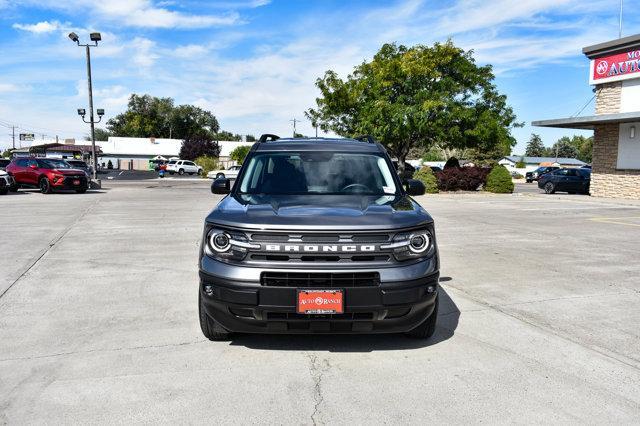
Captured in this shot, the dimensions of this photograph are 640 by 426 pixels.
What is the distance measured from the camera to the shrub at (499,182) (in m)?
27.7

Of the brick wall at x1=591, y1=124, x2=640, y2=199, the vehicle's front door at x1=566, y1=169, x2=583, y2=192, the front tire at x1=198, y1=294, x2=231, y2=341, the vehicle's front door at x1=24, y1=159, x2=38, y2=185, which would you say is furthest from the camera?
the vehicle's front door at x1=566, y1=169, x2=583, y2=192

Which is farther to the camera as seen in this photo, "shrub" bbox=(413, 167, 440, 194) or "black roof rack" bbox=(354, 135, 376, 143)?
"shrub" bbox=(413, 167, 440, 194)

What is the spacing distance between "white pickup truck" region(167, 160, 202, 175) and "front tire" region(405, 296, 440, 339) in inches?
2250

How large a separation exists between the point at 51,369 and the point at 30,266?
4245 mm

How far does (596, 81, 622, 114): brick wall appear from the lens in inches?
960

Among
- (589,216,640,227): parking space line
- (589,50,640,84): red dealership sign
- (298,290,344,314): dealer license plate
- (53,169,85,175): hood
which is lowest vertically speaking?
(589,216,640,227): parking space line

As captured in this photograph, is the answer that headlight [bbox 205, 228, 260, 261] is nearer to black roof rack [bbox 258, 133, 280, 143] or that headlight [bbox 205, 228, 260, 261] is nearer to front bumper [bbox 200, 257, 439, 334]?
front bumper [bbox 200, 257, 439, 334]

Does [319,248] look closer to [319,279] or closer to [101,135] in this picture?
[319,279]

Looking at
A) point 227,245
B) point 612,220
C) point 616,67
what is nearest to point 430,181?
point 616,67

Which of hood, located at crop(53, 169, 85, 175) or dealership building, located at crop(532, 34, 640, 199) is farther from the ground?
dealership building, located at crop(532, 34, 640, 199)

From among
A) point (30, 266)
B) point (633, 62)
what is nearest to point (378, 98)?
point (633, 62)

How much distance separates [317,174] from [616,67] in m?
24.2

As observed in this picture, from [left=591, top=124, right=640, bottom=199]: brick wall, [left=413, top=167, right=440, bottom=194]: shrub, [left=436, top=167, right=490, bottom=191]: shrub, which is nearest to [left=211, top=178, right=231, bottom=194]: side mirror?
[left=413, top=167, right=440, bottom=194]: shrub

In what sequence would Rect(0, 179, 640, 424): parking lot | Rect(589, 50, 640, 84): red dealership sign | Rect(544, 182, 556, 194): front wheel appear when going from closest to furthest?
Rect(0, 179, 640, 424): parking lot < Rect(589, 50, 640, 84): red dealership sign < Rect(544, 182, 556, 194): front wheel
